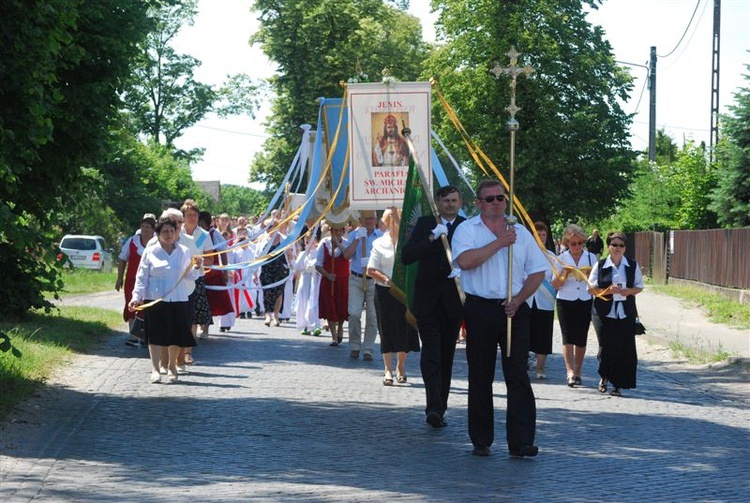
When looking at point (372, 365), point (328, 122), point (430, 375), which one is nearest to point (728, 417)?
point (430, 375)

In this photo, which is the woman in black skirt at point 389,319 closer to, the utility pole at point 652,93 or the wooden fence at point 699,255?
the wooden fence at point 699,255

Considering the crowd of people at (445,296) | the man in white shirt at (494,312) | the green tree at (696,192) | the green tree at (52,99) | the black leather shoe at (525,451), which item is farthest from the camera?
the green tree at (696,192)

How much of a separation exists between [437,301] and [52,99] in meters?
3.57

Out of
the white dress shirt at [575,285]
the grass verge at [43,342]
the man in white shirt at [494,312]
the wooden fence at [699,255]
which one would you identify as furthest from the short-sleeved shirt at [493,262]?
the wooden fence at [699,255]

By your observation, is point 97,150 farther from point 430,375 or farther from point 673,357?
point 673,357

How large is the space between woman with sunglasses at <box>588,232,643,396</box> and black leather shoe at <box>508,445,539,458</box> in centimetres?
467

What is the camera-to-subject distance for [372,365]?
1705cm

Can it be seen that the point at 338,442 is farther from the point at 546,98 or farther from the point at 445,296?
the point at 546,98

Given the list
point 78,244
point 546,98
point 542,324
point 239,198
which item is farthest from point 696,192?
point 239,198

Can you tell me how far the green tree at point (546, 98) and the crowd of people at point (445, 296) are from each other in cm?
2299

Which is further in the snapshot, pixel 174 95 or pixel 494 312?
pixel 174 95

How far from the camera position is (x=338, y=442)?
1022 cm

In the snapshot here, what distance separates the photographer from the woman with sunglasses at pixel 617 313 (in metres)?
14.0

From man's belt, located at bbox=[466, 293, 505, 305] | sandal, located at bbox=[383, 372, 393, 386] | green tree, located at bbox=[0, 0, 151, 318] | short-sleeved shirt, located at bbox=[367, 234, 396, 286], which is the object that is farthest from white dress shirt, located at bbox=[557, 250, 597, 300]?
man's belt, located at bbox=[466, 293, 505, 305]
